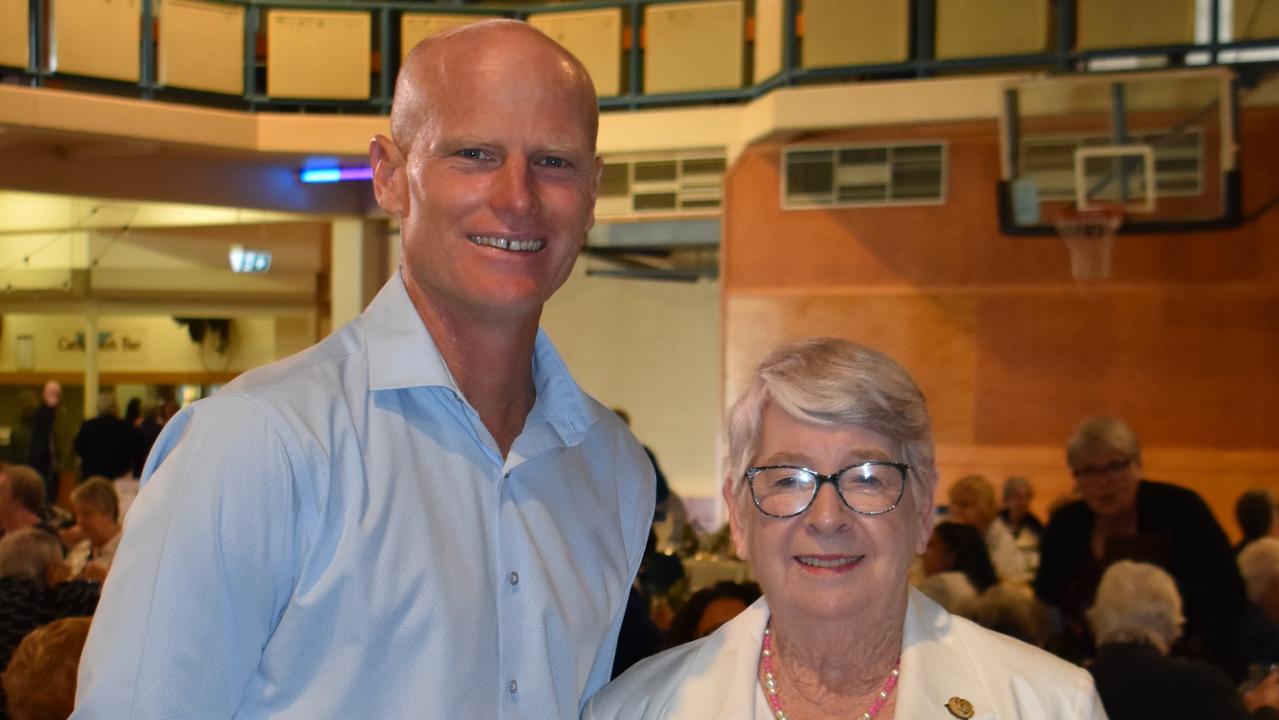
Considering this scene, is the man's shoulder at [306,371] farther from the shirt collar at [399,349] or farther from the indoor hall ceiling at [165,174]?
the indoor hall ceiling at [165,174]

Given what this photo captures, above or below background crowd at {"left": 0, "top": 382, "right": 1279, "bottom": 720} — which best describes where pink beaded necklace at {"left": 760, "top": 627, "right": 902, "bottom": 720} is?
above

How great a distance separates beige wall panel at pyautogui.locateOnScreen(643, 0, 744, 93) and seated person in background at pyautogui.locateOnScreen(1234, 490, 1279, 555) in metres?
5.48

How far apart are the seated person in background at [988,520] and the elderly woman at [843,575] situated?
16.0 feet

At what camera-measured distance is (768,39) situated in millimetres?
9922

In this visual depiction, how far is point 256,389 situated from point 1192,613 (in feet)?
12.9

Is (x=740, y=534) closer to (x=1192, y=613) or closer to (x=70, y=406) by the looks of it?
(x=1192, y=613)

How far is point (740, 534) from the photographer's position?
6.29 feet

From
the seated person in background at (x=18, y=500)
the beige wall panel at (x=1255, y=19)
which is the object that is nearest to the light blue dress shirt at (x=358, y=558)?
the seated person in background at (x=18, y=500)

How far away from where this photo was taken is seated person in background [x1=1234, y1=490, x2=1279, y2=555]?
6.02 m

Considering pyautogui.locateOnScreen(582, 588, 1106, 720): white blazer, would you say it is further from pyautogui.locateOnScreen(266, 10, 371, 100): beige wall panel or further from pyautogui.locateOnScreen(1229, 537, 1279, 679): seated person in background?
pyautogui.locateOnScreen(266, 10, 371, 100): beige wall panel

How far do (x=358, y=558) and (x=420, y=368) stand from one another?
0.83ft

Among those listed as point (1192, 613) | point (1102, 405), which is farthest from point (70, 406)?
point (1192, 613)

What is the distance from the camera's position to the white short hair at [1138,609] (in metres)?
3.93

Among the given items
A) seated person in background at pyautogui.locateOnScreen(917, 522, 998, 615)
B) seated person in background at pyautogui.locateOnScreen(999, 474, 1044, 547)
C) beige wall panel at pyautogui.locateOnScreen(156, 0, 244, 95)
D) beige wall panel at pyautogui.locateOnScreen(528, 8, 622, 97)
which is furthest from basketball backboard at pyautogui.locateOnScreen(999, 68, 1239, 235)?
beige wall panel at pyautogui.locateOnScreen(156, 0, 244, 95)
